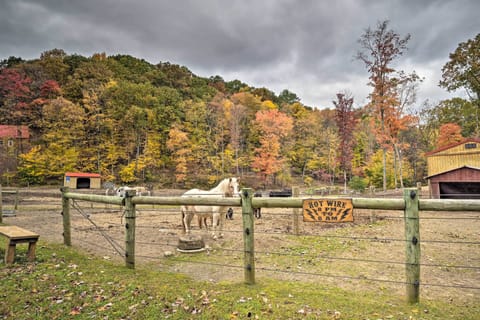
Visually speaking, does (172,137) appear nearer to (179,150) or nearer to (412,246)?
(179,150)

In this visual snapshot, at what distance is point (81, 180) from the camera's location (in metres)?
29.0

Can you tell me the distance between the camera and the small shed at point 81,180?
2762 centimetres

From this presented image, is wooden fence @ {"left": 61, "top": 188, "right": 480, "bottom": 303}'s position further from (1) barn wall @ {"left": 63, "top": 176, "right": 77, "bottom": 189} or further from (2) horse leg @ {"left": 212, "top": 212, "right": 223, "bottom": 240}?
(1) barn wall @ {"left": 63, "top": 176, "right": 77, "bottom": 189}

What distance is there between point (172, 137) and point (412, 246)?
1354 inches

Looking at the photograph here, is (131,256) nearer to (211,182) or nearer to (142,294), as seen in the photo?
(142,294)

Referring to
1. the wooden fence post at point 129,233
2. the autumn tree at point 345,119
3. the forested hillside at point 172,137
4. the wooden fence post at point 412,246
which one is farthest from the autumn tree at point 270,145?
the wooden fence post at point 412,246

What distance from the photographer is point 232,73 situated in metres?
85.4

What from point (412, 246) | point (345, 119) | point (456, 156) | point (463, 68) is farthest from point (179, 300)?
point (345, 119)

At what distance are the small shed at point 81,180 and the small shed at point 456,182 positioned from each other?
97.7 feet

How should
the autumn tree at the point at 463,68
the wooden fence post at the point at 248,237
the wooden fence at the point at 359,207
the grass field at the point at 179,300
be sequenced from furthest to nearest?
the autumn tree at the point at 463,68 → the wooden fence post at the point at 248,237 → the wooden fence at the point at 359,207 → the grass field at the point at 179,300

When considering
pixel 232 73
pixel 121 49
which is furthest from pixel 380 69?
pixel 232 73

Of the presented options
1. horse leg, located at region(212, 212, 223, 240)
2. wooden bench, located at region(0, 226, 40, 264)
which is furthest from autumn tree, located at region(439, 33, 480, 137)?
wooden bench, located at region(0, 226, 40, 264)

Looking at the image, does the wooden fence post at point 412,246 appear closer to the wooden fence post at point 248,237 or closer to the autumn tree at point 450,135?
the wooden fence post at point 248,237

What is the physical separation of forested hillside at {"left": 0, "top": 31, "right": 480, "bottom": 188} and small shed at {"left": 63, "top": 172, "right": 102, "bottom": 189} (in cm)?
251
